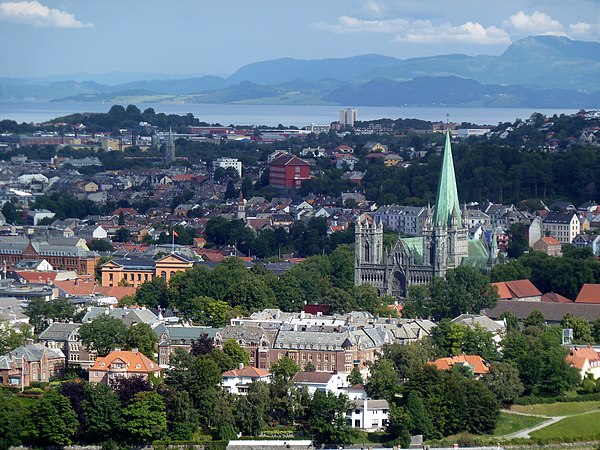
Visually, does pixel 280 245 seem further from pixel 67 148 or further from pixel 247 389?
pixel 67 148

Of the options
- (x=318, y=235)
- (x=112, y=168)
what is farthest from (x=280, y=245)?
(x=112, y=168)

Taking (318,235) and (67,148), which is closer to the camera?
(318,235)

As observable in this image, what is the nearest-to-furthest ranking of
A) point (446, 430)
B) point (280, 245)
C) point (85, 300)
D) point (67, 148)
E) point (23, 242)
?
point (446, 430)
point (85, 300)
point (23, 242)
point (280, 245)
point (67, 148)

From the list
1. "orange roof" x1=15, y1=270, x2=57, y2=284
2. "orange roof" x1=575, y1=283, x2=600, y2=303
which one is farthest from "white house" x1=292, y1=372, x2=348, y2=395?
"orange roof" x1=15, y1=270, x2=57, y2=284

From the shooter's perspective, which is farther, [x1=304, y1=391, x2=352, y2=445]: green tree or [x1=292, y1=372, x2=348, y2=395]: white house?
[x1=292, y1=372, x2=348, y2=395]: white house

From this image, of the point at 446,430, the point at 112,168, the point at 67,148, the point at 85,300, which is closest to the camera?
the point at 446,430

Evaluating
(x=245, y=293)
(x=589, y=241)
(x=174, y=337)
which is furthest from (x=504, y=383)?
(x=589, y=241)

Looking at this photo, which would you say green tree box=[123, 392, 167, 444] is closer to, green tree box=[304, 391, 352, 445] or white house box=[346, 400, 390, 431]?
green tree box=[304, 391, 352, 445]

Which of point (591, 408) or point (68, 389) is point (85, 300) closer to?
point (68, 389)

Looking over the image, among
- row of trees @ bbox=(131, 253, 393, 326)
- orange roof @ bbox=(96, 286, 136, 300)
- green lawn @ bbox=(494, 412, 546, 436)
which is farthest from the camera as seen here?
orange roof @ bbox=(96, 286, 136, 300)
